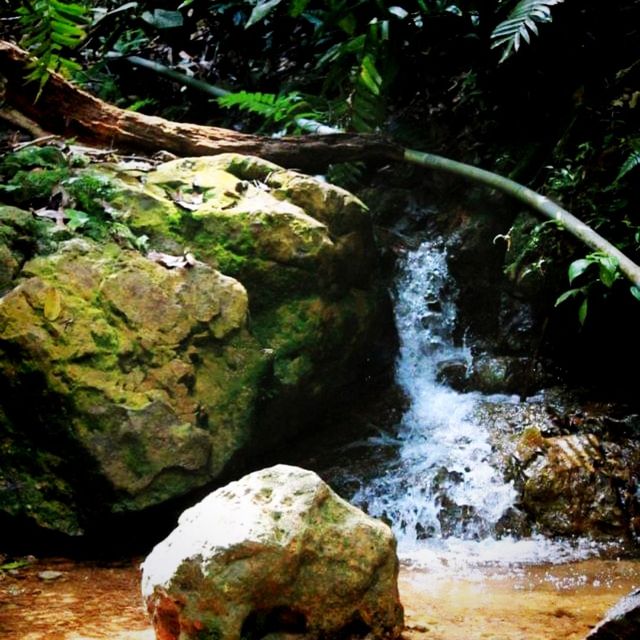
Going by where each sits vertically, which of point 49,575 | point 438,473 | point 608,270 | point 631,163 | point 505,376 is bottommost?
point 49,575

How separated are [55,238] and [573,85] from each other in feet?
13.5

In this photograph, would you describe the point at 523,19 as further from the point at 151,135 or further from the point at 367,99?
the point at 151,135

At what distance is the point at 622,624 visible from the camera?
1992mm

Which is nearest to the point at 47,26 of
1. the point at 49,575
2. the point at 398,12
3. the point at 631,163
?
the point at 398,12

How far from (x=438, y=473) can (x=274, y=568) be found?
2381 millimetres

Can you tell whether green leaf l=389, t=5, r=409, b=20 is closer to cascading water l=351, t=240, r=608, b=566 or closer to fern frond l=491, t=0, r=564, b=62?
fern frond l=491, t=0, r=564, b=62

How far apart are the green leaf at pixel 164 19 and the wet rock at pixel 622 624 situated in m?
7.18

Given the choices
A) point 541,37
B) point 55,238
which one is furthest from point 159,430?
point 541,37

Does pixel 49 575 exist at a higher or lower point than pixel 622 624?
lower

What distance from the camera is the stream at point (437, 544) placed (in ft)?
9.45

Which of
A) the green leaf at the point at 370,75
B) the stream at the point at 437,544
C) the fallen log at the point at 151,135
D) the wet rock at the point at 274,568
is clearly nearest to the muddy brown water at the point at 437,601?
the stream at the point at 437,544

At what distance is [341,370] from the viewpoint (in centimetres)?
520

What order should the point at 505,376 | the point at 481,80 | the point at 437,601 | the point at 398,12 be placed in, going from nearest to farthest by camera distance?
the point at 437,601
the point at 505,376
the point at 398,12
the point at 481,80

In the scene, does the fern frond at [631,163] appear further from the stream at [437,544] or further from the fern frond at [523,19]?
the stream at [437,544]
